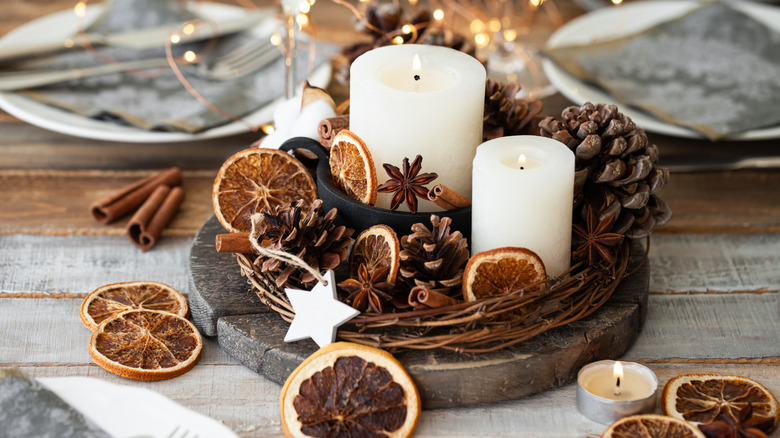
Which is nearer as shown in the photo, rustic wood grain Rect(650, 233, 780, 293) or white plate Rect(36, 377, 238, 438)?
white plate Rect(36, 377, 238, 438)

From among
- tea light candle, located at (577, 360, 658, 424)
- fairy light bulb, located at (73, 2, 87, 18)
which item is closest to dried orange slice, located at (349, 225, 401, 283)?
tea light candle, located at (577, 360, 658, 424)

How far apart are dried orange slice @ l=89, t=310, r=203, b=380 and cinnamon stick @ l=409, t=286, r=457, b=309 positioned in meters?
0.24

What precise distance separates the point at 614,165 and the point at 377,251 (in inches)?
10.5

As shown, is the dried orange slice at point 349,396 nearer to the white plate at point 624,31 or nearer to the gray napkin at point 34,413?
the gray napkin at point 34,413

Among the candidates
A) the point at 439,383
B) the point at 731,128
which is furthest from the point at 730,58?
the point at 439,383

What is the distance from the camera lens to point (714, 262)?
106 cm

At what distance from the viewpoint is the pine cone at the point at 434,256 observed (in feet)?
2.67

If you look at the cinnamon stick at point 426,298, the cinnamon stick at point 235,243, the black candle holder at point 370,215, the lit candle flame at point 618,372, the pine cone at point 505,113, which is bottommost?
the lit candle flame at point 618,372

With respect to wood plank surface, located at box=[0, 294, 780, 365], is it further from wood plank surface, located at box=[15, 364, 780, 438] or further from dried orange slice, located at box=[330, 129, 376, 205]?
dried orange slice, located at box=[330, 129, 376, 205]

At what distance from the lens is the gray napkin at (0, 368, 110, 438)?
2.38ft


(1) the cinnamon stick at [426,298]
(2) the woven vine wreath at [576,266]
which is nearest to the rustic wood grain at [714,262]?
(2) the woven vine wreath at [576,266]

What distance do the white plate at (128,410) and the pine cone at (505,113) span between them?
0.48m

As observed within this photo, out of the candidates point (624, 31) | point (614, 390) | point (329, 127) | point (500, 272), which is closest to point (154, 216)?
point (329, 127)

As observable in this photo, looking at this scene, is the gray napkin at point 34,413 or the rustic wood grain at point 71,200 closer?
the gray napkin at point 34,413
